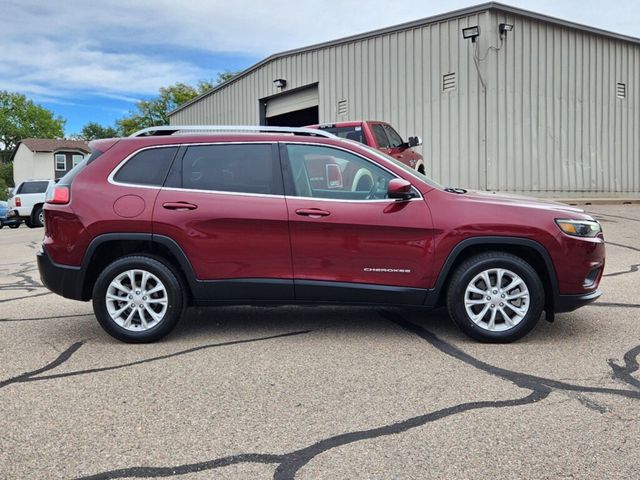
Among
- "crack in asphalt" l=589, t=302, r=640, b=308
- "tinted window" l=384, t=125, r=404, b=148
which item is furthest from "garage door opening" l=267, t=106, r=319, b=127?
"crack in asphalt" l=589, t=302, r=640, b=308

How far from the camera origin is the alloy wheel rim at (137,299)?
476 cm

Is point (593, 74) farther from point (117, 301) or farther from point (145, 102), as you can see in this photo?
point (145, 102)

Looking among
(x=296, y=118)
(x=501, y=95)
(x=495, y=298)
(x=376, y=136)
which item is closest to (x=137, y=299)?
(x=495, y=298)

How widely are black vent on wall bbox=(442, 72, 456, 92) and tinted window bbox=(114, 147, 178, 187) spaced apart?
43.1 feet

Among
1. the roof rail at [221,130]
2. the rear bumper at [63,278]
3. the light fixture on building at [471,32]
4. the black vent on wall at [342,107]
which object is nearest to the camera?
the rear bumper at [63,278]

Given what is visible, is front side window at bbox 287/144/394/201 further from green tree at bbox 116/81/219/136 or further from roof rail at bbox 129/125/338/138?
green tree at bbox 116/81/219/136

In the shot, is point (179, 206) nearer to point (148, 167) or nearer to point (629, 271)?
point (148, 167)

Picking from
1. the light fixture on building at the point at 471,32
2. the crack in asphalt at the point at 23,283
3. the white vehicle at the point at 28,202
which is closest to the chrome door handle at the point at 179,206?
the crack in asphalt at the point at 23,283

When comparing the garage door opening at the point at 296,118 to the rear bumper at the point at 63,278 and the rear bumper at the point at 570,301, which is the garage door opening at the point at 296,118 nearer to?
the rear bumper at the point at 63,278

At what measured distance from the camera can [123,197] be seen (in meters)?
4.82

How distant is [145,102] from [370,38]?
180ft

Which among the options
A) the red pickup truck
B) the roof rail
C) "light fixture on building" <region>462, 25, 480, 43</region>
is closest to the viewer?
the roof rail

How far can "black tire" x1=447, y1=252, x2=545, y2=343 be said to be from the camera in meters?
4.63

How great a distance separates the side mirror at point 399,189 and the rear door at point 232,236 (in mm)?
880
